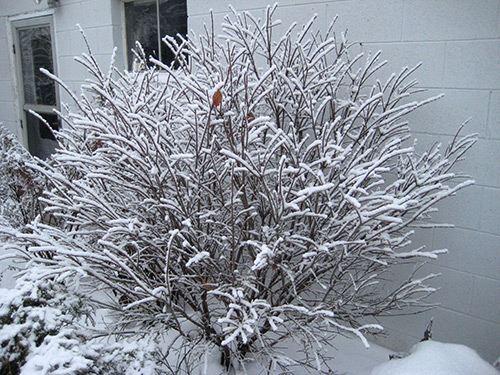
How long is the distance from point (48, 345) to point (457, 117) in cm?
253

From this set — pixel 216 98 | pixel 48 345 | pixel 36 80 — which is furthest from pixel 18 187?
pixel 36 80

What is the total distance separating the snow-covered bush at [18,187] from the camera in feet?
12.3

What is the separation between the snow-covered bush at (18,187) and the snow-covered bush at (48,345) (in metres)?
1.86

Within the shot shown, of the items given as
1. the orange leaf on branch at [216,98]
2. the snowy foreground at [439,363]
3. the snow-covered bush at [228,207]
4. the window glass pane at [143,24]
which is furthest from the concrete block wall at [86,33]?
the snowy foreground at [439,363]

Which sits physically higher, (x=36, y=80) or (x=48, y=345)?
(x=36, y=80)

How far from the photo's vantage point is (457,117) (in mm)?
2656

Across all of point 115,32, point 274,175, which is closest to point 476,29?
point 274,175

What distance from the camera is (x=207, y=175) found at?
89.8 inches

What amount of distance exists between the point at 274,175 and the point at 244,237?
382mm

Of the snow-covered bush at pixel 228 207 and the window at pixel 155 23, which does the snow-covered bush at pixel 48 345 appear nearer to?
the snow-covered bush at pixel 228 207

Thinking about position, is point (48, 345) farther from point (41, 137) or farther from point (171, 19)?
point (41, 137)

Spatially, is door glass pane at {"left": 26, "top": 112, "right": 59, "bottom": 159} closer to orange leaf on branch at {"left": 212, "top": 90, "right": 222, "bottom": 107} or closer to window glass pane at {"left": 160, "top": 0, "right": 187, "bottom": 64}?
window glass pane at {"left": 160, "top": 0, "right": 187, "bottom": 64}

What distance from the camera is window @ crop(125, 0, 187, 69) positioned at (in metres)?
4.53

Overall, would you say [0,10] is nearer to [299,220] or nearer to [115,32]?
[115,32]
